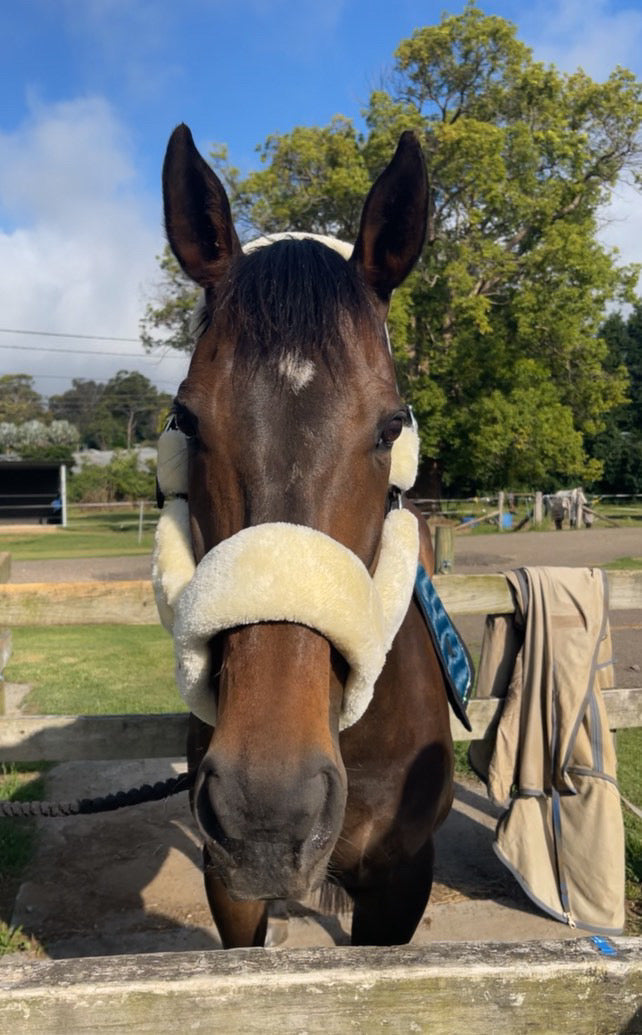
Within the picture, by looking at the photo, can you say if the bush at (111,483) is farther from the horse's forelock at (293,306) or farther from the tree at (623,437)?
the horse's forelock at (293,306)

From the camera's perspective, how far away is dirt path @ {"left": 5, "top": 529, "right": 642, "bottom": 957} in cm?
326

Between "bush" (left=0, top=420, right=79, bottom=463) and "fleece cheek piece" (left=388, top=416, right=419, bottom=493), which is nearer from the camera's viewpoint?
"fleece cheek piece" (left=388, top=416, right=419, bottom=493)

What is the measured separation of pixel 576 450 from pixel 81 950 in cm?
2111

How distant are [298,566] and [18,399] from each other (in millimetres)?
85877

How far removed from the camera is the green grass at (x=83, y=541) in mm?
18719

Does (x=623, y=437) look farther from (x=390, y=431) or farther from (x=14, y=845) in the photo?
(x=390, y=431)

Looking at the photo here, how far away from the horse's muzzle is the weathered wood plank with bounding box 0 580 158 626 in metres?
2.37

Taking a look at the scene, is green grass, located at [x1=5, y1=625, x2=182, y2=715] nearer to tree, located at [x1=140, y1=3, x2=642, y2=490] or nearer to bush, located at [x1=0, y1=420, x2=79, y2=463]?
tree, located at [x1=140, y1=3, x2=642, y2=490]

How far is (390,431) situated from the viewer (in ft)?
5.66

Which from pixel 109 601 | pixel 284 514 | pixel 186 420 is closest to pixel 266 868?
pixel 284 514

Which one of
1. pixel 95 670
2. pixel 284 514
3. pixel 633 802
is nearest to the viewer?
pixel 284 514

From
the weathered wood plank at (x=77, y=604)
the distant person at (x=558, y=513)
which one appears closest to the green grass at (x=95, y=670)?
the weathered wood plank at (x=77, y=604)

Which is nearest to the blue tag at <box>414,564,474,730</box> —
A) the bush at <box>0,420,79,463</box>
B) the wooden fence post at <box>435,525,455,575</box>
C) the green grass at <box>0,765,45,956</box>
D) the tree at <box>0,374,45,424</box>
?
the green grass at <box>0,765,45,956</box>

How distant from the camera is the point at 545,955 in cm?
105
